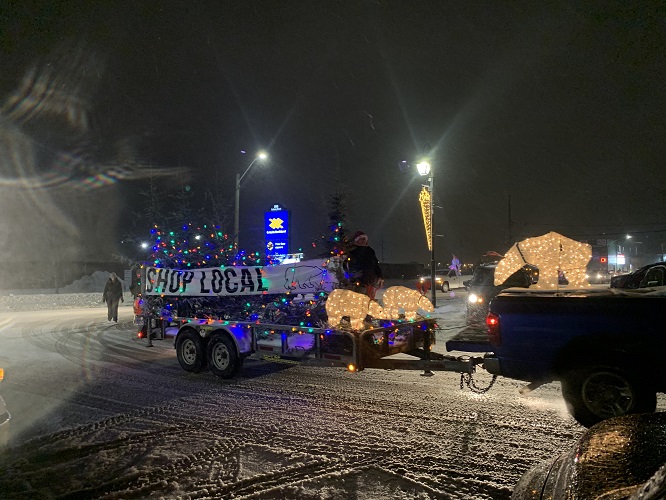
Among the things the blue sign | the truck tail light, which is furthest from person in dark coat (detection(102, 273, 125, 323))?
the truck tail light

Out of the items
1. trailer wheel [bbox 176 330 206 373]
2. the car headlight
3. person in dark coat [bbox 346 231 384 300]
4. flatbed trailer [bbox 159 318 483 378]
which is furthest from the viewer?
the car headlight

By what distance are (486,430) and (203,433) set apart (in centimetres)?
321

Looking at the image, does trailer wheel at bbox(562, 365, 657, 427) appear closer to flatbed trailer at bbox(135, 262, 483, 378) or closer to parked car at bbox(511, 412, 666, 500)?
flatbed trailer at bbox(135, 262, 483, 378)

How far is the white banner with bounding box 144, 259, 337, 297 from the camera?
8.70m

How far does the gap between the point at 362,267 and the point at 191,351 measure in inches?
145

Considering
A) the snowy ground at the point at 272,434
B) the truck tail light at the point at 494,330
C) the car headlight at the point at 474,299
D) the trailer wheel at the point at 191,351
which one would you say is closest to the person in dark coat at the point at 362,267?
the snowy ground at the point at 272,434

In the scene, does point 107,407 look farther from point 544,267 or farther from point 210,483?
point 544,267

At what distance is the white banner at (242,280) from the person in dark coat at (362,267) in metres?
0.44

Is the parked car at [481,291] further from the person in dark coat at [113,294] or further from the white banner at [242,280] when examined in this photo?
the person in dark coat at [113,294]

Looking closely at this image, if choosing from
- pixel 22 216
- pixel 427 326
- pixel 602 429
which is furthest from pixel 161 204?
pixel 602 429

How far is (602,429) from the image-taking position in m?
2.54

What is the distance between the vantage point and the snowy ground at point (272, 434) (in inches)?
165

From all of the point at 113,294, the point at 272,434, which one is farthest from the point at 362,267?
the point at 113,294

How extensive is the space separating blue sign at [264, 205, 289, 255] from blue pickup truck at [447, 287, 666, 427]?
14690 millimetres
